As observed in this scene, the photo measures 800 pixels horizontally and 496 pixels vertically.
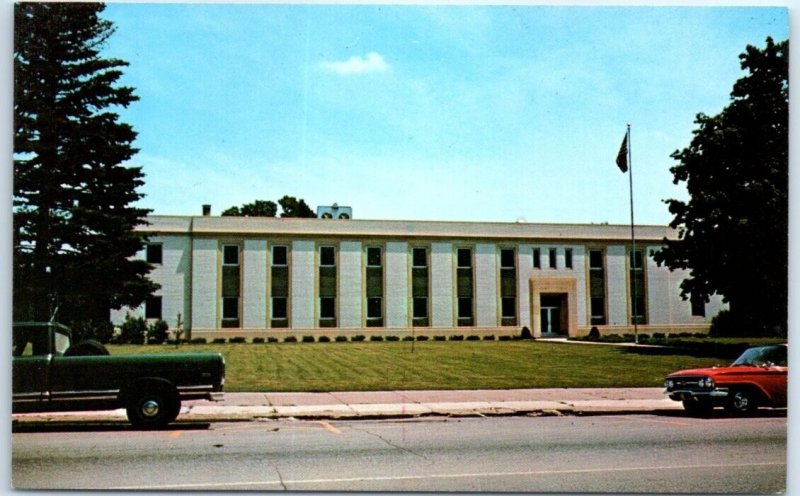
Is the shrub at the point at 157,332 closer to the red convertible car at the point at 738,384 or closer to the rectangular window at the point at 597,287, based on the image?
the rectangular window at the point at 597,287

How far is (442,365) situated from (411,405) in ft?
3.15

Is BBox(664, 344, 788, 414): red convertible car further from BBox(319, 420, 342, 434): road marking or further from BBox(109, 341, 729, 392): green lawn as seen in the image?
BBox(319, 420, 342, 434): road marking

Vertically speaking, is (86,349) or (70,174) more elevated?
(70,174)

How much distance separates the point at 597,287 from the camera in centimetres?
1653

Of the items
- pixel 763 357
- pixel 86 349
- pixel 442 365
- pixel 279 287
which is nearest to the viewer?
pixel 86 349

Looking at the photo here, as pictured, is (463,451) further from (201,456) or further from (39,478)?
(39,478)

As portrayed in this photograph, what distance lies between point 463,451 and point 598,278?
6.35 m

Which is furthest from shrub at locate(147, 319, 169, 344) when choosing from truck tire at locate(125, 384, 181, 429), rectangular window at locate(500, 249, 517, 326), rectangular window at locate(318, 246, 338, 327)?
rectangular window at locate(500, 249, 517, 326)

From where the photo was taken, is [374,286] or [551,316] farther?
[374,286]

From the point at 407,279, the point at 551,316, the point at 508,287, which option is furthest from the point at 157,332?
the point at 551,316

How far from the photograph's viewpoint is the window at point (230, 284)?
15633mm

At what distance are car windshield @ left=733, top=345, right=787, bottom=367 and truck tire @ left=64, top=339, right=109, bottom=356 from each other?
35.4 ft

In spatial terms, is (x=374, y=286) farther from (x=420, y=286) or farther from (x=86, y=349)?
(x=86, y=349)

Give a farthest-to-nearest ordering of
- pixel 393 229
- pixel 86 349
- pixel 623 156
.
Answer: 1. pixel 393 229
2. pixel 623 156
3. pixel 86 349
